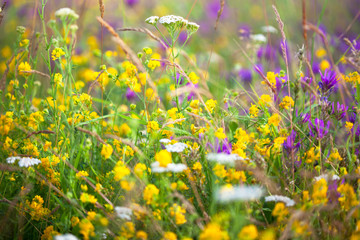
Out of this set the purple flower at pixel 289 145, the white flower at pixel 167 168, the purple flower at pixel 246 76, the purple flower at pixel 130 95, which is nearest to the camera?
the white flower at pixel 167 168

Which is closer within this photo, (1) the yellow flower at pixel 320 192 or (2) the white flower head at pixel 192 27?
(1) the yellow flower at pixel 320 192

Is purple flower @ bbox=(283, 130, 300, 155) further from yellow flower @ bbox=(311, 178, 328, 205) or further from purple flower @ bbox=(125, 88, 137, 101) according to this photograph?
purple flower @ bbox=(125, 88, 137, 101)

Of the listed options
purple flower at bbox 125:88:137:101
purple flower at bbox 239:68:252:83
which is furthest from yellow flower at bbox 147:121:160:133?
purple flower at bbox 239:68:252:83

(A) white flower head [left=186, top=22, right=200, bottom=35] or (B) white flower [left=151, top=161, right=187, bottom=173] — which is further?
(A) white flower head [left=186, top=22, right=200, bottom=35]

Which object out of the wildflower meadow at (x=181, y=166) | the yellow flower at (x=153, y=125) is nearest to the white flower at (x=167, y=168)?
the wildflower meadow at (x=181, y=166)

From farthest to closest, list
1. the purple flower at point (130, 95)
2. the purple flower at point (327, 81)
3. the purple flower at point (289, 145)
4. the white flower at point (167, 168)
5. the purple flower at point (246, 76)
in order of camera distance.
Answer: the purple flower at point (246, 76) → the purple flower at point (130, 95) → the purple flower at point (327, 81) → the purple flower at point (289, 145) → the white flower at point (167, 168)

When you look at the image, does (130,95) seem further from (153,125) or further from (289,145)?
(289,145)

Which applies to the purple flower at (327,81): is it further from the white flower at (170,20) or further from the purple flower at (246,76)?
the purple flower at (246,76)

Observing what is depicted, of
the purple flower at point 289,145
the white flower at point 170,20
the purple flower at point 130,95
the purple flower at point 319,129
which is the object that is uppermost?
the white flower at point 170,20

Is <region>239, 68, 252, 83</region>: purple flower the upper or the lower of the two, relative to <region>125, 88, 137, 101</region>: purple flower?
upper

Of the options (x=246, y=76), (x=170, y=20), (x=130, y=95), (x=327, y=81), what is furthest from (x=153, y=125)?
(x=246, y=76)

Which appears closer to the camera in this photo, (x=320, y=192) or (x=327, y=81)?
(x=320, y=192)

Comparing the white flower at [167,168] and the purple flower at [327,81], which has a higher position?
the purple flower at [327,81]

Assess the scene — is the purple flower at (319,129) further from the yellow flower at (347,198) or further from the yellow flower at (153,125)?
the yellow flower at (153,125)
